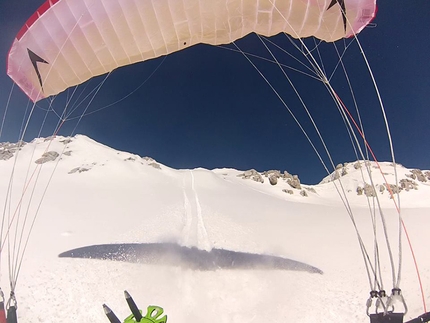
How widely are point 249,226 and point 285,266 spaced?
181 inches

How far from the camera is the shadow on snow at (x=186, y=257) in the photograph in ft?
21.6

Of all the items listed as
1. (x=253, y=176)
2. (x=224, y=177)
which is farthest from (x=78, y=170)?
(x=253, y=176)

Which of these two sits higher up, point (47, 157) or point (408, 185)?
point (47, 157)

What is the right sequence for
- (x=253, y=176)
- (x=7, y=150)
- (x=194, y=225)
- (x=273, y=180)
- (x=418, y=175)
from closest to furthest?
(x=194, y=225), (x=273, y=180), (x=7, y=150), (x=418, y=175), (x=253, y=176)

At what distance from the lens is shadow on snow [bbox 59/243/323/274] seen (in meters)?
6.57

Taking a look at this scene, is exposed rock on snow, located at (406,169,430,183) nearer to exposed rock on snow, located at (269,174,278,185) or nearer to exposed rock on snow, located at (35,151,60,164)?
exposed rock on snow, located at (269,174,278,185)

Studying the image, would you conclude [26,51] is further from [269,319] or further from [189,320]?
[269,319]

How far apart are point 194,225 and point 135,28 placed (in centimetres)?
753

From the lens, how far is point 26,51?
5.28m

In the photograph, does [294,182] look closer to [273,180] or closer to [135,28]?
[273,180]

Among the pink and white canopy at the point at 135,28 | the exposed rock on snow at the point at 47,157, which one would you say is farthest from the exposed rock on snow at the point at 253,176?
the pink and white canopy at the point at 135,28

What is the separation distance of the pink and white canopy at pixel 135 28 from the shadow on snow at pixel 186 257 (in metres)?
3.78

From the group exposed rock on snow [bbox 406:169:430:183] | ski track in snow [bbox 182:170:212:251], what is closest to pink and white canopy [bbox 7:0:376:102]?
ski track in snow [bbox 182:170:212:251]

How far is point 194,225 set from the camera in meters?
11.2
